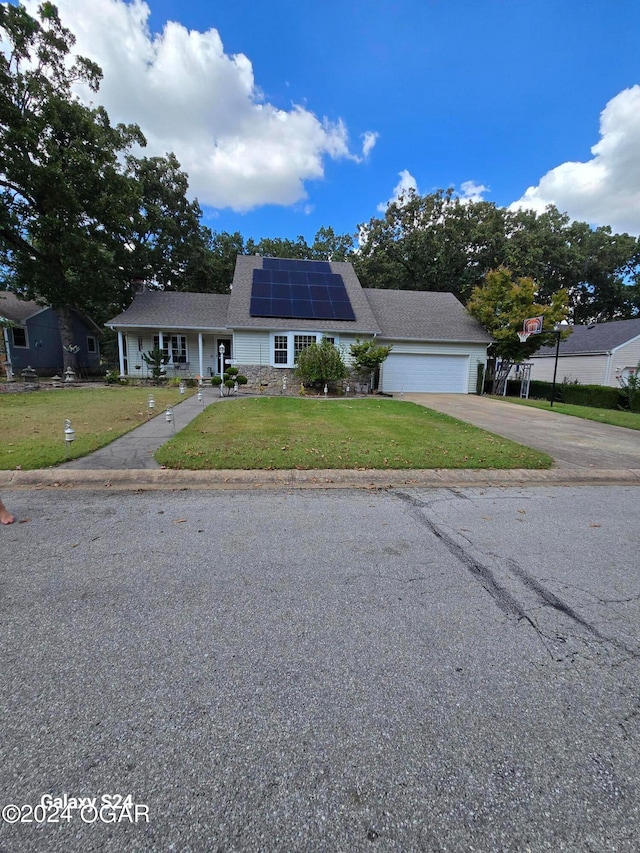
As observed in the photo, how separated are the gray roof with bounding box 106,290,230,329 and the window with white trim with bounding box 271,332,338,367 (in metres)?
3.13

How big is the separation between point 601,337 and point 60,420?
93.5 ft

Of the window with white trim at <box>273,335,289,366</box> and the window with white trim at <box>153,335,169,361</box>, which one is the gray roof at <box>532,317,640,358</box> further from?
the window with white trim at <box>153,335,169,361</box>

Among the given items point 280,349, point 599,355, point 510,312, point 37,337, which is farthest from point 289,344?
point 599,355

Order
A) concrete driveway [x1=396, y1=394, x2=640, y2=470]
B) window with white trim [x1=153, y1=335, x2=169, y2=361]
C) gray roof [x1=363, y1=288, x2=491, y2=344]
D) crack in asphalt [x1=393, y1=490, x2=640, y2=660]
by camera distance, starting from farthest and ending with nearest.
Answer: window with white trim [x1=153, y1=335, x2=169, y2=361]
gray roof [x1=363, y1=288, x2=491, y2=344]
concrete driveway [x1=396, y1=394, x2=640, y2=470]
crack in asphalt [x1=393, y1=490, x2=640, y2=660]

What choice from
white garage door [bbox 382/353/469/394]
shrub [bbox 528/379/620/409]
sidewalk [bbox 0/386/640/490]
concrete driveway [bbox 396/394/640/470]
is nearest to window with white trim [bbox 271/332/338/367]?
white garage door [bbox 382/353/469/394]

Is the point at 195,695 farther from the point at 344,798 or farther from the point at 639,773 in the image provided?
the point at 639,773

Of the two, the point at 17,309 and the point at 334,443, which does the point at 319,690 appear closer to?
the point at 334,443

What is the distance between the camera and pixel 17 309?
76.0ft

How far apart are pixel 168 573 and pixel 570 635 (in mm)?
2751

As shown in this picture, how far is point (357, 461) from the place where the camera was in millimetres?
5680

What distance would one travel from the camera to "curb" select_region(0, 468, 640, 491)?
189 inches

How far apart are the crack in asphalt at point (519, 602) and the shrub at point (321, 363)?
11838 mm

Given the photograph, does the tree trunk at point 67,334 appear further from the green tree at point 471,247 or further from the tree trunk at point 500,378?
the tree trunk at point 500,378

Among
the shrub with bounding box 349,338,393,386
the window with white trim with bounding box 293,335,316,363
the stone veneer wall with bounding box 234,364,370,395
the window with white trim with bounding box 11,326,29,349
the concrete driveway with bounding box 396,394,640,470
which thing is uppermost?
the window with white trim with bounding box 11,326,29,349
